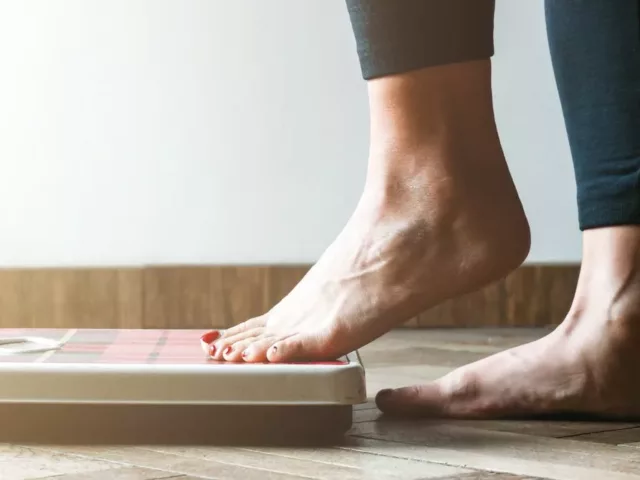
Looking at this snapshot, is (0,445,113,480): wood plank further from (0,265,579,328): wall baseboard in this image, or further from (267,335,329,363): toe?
(0,265,579,328): wall baseboard

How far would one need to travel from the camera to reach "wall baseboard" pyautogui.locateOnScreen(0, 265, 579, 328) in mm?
1772

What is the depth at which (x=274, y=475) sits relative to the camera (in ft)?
2.08

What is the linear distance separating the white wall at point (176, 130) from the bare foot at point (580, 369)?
97cm

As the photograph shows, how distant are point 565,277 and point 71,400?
1.30 m

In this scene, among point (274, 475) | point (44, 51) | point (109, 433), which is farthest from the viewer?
point (44, 51)

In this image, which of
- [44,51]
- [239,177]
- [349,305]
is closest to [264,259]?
[239,177]

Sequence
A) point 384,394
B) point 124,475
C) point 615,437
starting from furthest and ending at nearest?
1. point 384,394
2. point 615,437
3. point 124,475

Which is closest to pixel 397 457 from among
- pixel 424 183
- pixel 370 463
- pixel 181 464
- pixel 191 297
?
pixel 370 463

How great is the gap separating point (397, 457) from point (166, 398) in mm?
171

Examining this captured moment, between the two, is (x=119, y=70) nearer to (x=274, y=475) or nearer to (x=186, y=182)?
(x=186, y=182)

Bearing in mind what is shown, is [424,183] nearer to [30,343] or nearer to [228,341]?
[228,341]

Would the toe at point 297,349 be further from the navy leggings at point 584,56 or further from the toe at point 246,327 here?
the navy leggings at point 584,56

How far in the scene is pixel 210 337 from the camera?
0.91 metres

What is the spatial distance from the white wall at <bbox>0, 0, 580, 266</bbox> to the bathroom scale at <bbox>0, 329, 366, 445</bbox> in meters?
0.98
